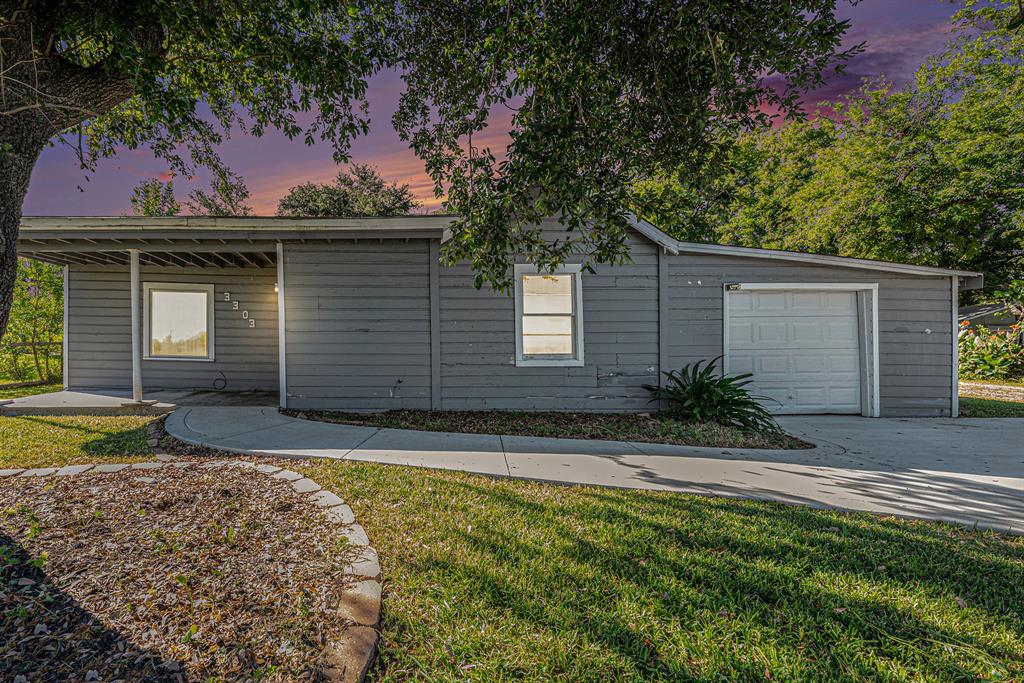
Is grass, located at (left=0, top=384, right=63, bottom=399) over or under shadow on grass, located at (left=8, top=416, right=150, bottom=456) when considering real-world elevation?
over

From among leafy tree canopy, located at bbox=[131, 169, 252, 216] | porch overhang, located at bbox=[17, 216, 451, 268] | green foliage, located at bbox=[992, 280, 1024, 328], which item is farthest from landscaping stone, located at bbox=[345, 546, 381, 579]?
green foliage, located at bbox=[992, 280, 1024, 328]

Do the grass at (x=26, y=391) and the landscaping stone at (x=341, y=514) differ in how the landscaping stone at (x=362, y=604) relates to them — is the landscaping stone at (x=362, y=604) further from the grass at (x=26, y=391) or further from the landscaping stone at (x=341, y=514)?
the grass at (x=26, y=391)

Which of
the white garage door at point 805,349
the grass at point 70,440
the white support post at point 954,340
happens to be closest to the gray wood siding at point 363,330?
the grass at point 70,440

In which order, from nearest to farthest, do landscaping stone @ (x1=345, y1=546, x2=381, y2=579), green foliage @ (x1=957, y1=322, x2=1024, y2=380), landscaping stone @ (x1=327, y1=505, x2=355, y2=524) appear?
landscaping stone @ (x1=345, y1=546, x2=381, y2=579) → landscaping stone @ (x1=327, y1=505, x2=355, y2=524) → green foliage @ (x1=957, y1=322, x2=1024, y2=380)

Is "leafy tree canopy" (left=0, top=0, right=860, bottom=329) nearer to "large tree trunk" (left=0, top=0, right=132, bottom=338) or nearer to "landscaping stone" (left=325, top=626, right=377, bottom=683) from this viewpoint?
"large tree trunk" (left=0, top=0, right=132, bottom=338)

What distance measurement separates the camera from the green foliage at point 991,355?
36.7 ft

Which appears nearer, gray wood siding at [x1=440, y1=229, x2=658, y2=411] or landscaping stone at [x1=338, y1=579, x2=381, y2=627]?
landscaping stone at [x1=338, y1=579, x2=381, y2=627]

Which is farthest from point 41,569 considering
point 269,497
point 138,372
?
point 138,372

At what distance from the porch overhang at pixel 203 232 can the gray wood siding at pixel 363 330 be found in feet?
1.11

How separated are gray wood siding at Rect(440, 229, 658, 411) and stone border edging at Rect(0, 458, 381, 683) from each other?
335 cm

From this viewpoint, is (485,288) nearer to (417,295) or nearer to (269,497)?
(417,295)

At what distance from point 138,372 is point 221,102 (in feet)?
13.9

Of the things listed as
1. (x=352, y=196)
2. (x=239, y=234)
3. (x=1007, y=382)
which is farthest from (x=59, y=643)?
(x=352, y=196)

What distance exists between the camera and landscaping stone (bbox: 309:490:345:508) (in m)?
2.89
